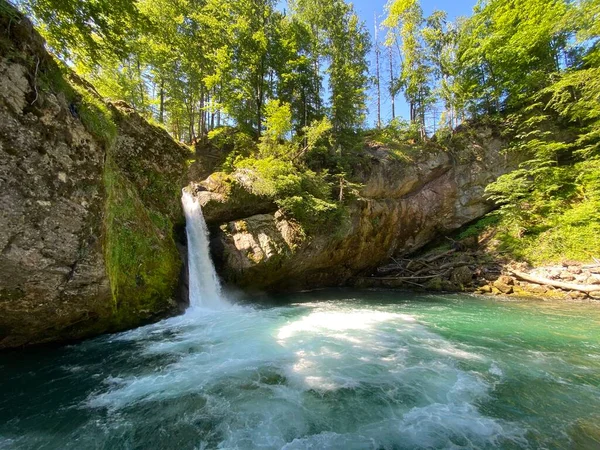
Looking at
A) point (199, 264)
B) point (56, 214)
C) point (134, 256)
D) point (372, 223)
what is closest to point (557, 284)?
point (372, 223)

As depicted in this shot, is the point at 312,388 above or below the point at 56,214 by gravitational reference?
below

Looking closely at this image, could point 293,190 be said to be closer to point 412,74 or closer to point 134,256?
point 134,256

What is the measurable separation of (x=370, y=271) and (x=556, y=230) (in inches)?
416

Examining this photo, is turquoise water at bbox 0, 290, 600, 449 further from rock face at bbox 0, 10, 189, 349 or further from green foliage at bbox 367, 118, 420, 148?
green foliage at bbox 367, 118, 420, 148

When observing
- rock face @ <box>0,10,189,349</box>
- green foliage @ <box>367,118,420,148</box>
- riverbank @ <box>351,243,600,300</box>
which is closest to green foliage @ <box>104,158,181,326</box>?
rock face @ <box>0,10,189,349</box>

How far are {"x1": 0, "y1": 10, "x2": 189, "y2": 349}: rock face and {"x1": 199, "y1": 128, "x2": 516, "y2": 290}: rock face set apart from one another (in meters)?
4.79

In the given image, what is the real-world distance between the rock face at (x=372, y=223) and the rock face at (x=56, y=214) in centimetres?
479

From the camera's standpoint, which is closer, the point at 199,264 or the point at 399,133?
the point at 199,264

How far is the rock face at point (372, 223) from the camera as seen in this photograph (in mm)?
12906

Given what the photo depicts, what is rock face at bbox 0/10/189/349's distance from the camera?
5.02 metres

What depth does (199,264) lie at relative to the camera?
11.6 m

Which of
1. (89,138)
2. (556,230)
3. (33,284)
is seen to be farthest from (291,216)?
(556,230)

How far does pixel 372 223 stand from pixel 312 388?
13.4 m

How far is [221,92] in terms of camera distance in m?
17.5
